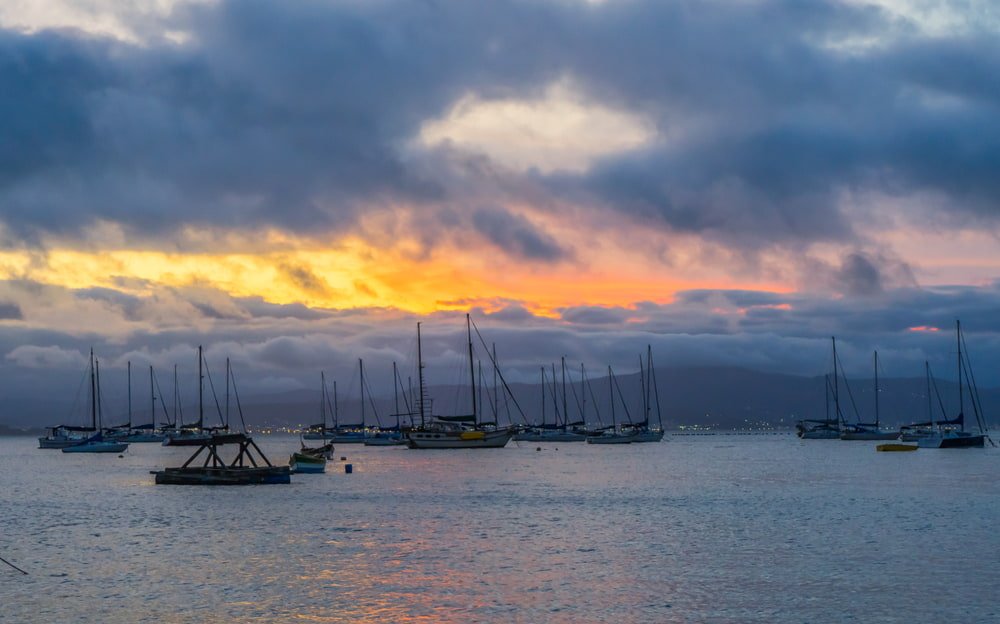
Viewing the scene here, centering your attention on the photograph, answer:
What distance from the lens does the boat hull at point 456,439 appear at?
159875 millimetres

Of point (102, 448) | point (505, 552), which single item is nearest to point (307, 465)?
point (505, 552)

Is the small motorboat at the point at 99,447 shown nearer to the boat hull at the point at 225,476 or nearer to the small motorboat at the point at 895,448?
the boat hull at the point at 225,476

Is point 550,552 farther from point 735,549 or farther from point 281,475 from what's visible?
point 281,475

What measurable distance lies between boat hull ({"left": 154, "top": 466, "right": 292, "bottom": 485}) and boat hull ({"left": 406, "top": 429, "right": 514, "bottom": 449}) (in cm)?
7056

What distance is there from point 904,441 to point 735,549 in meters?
154

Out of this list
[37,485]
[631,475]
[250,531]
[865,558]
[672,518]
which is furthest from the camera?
[631,475]

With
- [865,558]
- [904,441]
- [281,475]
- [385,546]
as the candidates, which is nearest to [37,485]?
[281,475]

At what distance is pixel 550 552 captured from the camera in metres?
48.8

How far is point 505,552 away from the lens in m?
48.9

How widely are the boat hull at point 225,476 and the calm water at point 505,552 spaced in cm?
108

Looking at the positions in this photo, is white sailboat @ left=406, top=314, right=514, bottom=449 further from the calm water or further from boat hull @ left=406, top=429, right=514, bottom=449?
the calm water

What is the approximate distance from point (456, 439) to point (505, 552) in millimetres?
111364

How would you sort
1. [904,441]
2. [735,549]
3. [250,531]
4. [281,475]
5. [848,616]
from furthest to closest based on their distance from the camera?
1. [904,441]
2. [281,475]
3. [250,531]
4. [735,549]
5. [848,616]

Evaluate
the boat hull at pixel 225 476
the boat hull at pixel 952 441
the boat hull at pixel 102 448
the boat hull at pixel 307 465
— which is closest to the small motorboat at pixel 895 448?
the boat hull at pixel 952 441
